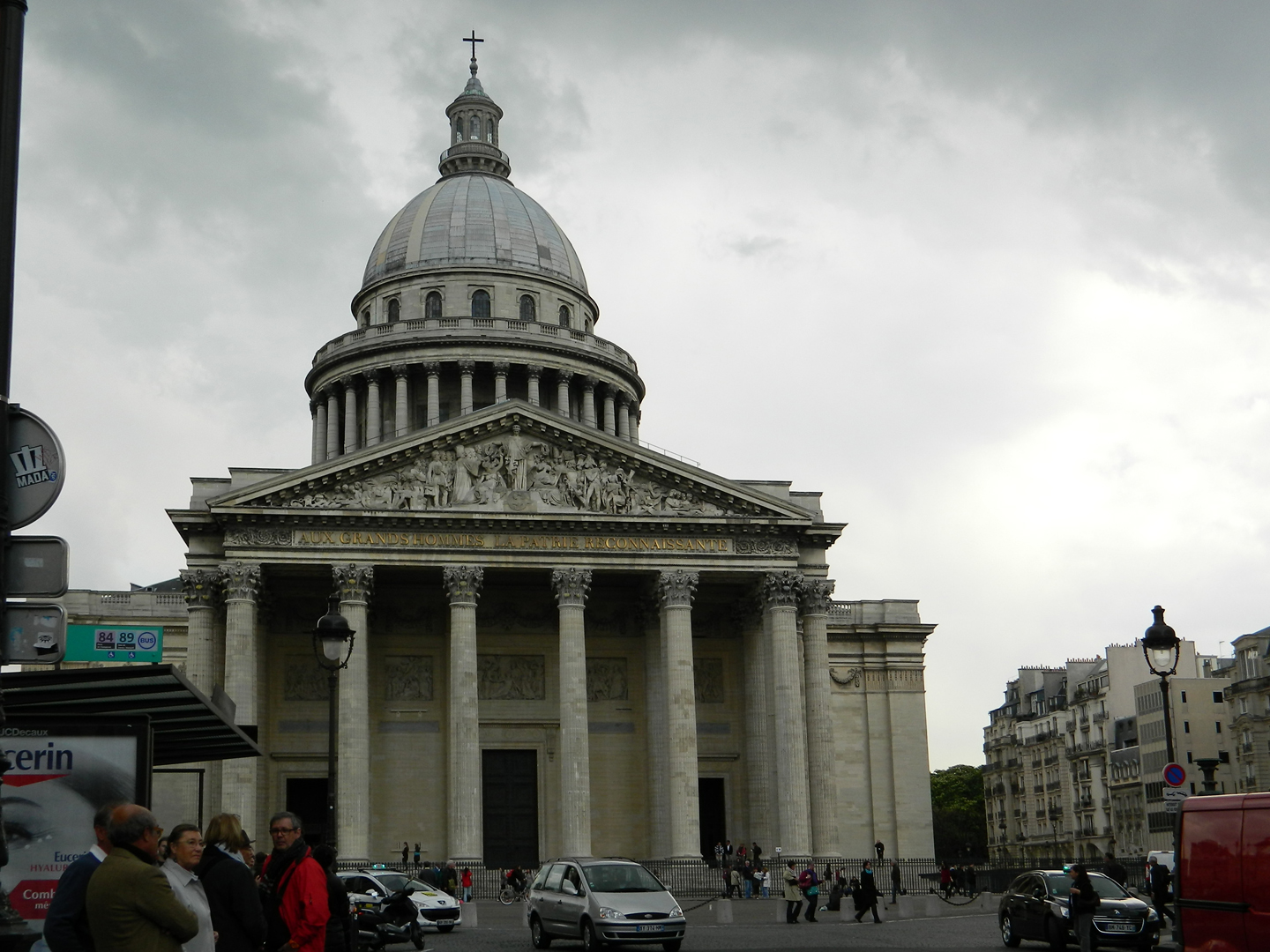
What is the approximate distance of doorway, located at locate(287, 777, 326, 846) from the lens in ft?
187

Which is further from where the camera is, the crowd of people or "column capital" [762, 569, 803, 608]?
"column capital" [762, 569, 803, 608]

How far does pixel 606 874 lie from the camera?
1164 inches

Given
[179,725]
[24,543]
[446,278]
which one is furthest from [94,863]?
[446,278]

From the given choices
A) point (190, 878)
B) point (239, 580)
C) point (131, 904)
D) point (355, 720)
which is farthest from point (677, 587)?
point (131, 904)

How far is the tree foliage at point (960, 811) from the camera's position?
435 ft

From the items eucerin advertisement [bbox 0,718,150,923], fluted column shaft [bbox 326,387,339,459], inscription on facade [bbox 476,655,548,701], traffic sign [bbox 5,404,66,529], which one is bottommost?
eucerin advertisement [bbox 0,718,150,923]

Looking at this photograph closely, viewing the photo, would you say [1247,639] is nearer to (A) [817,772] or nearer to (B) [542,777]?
(A) [817,772]

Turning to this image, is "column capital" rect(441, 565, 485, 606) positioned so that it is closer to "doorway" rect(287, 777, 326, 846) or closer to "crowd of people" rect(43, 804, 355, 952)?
"doorway" rect(287, 777, 326, 846)

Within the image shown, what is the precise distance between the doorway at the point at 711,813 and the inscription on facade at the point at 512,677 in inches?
286

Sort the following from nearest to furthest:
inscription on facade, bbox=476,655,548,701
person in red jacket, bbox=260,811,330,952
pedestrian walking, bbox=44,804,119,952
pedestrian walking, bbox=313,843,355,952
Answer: pedestrian walking, bbox=44,804,119,952 → person in red jacket, bbox=260,811,330,952 → pedestrian walking, bbox=313,843,355,952 → inscription on facade, bbox=476,655,548,701

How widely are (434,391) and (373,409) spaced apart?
129 inches

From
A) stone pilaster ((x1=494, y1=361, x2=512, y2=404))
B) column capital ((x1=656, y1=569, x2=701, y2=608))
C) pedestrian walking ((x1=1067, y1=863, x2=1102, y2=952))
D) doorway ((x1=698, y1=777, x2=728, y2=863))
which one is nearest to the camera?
pedestrian walking ((x1=1067, y1=863, x2=1102, y2=952))

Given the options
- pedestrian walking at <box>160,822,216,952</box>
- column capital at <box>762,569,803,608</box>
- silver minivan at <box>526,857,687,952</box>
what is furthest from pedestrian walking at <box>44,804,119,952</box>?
column capital at <box>762,569,803,608</box>

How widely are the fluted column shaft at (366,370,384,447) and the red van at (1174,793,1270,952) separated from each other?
62214 millimetres
